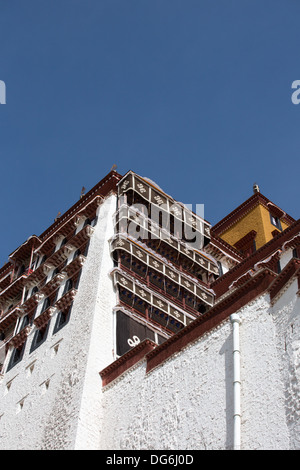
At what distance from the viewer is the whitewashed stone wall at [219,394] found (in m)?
Result: 13.3

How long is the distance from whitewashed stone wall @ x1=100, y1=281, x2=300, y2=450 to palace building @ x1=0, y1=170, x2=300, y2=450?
30 mm

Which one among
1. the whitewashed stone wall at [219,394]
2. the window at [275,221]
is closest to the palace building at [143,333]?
the whitewashed stone wall at [219,394]

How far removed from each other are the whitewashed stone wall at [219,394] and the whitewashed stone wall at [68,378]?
2.68 ft

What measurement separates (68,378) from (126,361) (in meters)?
1.96

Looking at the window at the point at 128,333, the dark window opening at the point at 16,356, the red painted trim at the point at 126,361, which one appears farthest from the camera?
the dark window opening at the point at 16,356

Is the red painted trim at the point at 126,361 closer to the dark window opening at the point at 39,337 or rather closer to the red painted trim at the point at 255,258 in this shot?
the dark window opening at the point at 39,337

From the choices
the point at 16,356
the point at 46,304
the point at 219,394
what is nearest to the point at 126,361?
the point at 219,394

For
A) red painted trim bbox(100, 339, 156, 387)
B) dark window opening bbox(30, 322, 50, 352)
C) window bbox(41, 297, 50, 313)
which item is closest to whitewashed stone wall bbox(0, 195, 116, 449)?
dark window opening bbox(30, 322, 50, 352)

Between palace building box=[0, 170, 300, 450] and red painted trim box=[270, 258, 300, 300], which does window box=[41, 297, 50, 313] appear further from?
red painted trim box=[270, 258, 300, 300]

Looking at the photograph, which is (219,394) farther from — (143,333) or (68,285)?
(68,285)

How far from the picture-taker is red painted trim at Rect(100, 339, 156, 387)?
18.3m

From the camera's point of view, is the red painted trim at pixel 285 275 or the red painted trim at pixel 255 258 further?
the red painted trim at pixel 255 258
